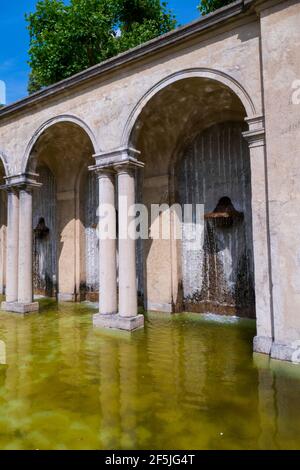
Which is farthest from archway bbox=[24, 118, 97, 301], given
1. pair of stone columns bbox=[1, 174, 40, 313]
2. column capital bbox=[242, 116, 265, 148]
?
column capital bbox=[242, 116, 265, 148]

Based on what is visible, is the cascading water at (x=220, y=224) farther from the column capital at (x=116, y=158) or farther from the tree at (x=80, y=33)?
the tree at (x=80, y=33)

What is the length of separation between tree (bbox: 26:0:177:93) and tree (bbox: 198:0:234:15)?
2764 millimetres

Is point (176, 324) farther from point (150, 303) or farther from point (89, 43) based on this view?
point (89, 43)

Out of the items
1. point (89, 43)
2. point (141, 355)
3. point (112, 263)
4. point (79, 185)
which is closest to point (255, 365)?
point (141, 355)

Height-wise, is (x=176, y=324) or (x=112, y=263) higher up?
(x=112, y=263)

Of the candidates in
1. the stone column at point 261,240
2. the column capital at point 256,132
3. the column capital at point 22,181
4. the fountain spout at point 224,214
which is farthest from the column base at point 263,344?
the column capital at point 22,181

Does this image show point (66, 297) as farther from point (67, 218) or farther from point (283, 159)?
point (283, 159)

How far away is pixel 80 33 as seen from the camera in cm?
1680

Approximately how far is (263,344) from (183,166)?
19.3 ft

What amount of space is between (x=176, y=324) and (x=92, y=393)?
3.97 meters

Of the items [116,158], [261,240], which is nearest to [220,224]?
[261,240]

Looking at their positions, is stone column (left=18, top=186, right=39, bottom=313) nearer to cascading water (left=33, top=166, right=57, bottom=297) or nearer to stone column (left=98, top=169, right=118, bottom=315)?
cascading water (left=33, top=166, right=57, bottom=297)
